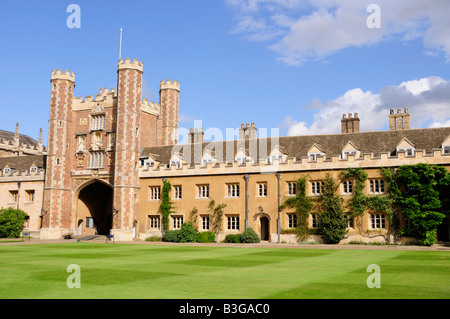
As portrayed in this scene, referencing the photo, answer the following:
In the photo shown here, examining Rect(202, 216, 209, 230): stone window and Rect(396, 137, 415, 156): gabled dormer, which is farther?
Rect(202, 216, 209, 230): stone window

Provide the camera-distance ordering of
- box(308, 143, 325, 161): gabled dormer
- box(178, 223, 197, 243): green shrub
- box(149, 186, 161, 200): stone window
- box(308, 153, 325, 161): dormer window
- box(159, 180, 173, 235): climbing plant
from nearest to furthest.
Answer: box(308, 153, 325, 161): dormer window
box(308, 143, 325, 161): gabled dormer
box(178, 223, 197, 243): green shrub
box(159, 180, 173, 235): climbing plant
box(149, 186, 161, 200): stone window

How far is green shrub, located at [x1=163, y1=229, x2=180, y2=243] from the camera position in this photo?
36.1 metres

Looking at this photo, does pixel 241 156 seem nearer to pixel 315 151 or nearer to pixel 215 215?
pixel 215 215

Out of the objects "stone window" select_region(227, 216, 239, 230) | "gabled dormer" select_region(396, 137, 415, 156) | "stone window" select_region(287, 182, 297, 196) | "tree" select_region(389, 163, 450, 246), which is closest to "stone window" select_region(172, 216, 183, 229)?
"stone window" select_region(227, 216, 239, 230)

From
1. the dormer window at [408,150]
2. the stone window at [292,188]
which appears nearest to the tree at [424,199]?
the dormer window at [408,150]

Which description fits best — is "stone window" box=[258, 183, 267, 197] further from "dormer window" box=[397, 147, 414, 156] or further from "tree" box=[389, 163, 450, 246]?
"dormer window" box=[397, 147, 414, 156]

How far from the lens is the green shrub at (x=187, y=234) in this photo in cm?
3594

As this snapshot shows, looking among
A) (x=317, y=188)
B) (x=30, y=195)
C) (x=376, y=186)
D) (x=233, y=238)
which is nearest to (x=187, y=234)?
(x=233, y=238)

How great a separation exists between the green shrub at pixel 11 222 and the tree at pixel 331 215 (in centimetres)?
2855

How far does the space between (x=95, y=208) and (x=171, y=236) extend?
13644 millimetres

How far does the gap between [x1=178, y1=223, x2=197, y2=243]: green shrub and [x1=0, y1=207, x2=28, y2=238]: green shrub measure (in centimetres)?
1757

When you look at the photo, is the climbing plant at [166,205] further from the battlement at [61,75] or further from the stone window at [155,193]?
the battlement at [61,75]

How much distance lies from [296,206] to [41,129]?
161 feet

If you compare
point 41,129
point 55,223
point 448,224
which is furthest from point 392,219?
point 41,129
